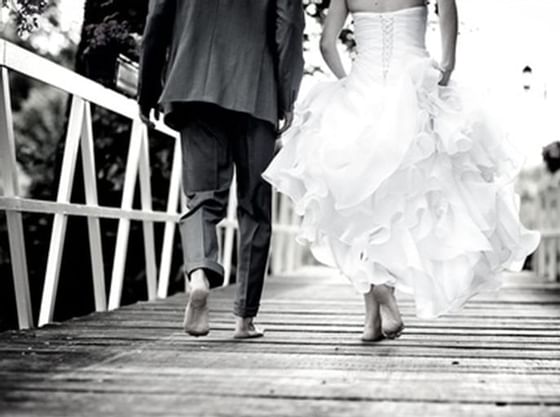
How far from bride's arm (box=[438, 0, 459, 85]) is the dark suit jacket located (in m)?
0.49

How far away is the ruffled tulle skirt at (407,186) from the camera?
11.1ft

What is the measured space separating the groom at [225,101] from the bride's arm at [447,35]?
49cm

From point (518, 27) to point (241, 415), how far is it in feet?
18.2

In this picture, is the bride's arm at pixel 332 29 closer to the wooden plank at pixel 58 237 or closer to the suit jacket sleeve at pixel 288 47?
the suit jacket sleeve at pixel 288 47

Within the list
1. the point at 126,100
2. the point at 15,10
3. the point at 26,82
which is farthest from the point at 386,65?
the point at 26,82

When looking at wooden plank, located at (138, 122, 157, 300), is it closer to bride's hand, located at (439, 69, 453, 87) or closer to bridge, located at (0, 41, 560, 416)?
bridge, located at (0, 41, 560, 416)

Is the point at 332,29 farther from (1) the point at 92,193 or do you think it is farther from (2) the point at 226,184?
(1) the point at 92,193

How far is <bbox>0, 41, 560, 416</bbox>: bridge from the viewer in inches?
85.4

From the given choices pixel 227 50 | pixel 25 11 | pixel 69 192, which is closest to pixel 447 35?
pixel 227 50

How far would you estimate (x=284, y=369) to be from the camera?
2705 mm

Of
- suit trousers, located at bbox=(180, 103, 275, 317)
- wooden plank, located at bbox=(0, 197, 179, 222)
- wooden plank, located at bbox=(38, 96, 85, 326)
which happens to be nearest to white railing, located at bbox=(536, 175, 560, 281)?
wooden plank, located at bbox=(0, 197, 179, 222)

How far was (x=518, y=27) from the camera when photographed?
7.03m

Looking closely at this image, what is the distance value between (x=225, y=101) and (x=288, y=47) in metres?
0.28

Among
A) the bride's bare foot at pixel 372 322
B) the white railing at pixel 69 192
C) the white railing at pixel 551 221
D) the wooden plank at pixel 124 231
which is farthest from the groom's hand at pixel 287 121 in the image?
the white railing at pixel 551 221
